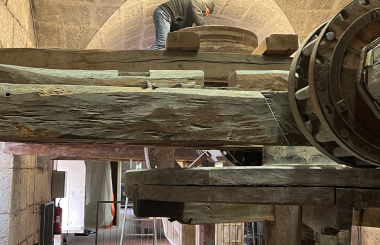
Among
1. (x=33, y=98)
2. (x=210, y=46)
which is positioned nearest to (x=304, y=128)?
(x=33, y=98)

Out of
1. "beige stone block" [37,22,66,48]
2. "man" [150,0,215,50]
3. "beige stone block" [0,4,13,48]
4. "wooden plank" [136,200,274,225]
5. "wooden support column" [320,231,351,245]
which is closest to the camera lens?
"wooden plank" [136,200,274,225]

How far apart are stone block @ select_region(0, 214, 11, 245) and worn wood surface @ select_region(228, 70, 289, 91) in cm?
355

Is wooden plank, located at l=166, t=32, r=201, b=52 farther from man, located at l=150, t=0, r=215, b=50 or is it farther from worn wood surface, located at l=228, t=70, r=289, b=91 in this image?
man, located at l=150, t=0, r=215, b=50

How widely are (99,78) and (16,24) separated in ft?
9.15

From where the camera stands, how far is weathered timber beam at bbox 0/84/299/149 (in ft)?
3.78

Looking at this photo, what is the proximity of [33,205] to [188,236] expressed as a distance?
7.87 feet

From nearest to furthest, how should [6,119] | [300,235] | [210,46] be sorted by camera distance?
[6,119]
[300,235]
[210,46]

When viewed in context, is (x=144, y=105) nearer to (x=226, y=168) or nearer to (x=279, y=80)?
(x=226, y=168)

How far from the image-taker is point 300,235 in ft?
6.25

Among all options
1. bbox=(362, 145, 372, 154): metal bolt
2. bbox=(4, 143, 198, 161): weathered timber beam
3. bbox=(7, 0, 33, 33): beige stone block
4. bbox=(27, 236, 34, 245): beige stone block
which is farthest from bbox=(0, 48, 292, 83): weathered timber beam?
bbox=(27, 236, 34, 245): beige stone block

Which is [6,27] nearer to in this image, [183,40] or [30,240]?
[183,40]

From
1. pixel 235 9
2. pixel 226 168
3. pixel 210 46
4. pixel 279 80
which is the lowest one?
pixel 226 168

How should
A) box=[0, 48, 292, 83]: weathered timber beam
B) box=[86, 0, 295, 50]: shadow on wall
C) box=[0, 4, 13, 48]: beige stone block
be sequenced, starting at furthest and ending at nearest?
box=[86, 0, 295, 50]: shadow on wall < box=[0, 4, 13, 48]: beige stone block < box=[0, 48, 292, 83]: weathered timber beam

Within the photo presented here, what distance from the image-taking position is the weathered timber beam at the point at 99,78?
139 centimetres
